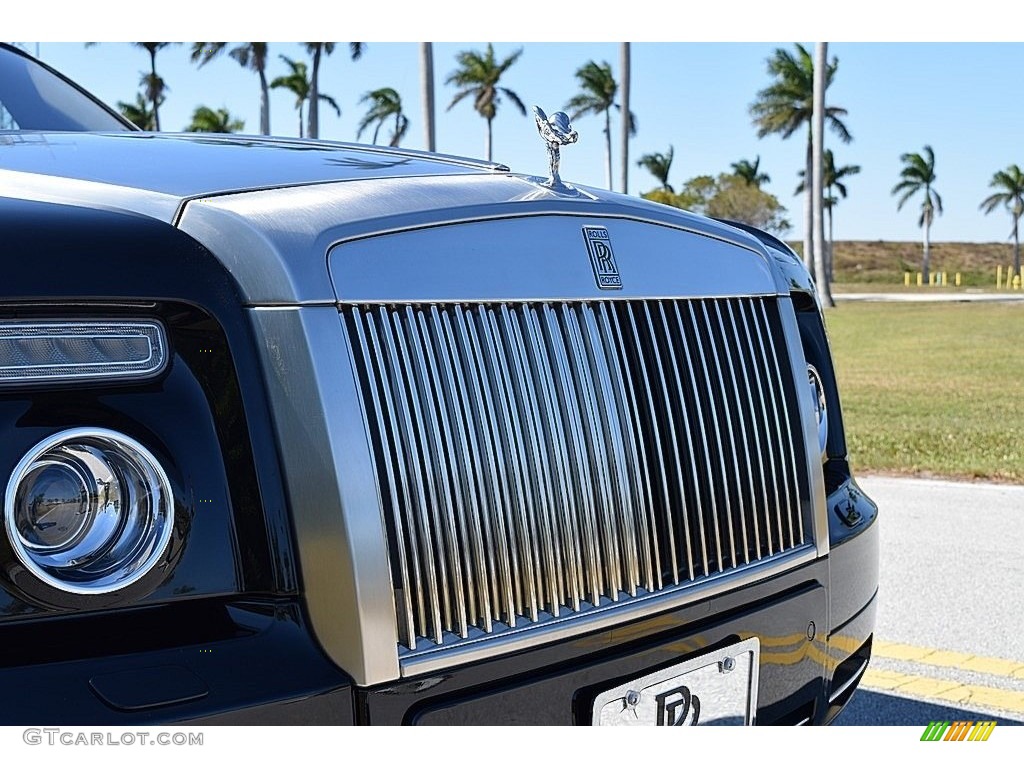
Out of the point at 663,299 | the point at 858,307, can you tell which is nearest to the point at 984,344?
the point at 858,307

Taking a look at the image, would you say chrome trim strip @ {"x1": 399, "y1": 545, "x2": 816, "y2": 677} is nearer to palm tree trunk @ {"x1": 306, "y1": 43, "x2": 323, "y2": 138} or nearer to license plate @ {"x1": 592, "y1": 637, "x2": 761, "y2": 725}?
license plate @ {"x1": 592, "y1": 637, "x2": 761, "y2": 725}

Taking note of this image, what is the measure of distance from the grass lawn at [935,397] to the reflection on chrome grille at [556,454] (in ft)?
19.8

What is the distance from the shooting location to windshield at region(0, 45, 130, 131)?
9.94 feet

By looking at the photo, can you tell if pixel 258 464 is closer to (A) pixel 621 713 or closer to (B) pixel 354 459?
(B) pixel 354 459

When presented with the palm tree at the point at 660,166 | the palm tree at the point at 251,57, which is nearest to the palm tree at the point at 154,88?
the palm tree at the point at 251,57

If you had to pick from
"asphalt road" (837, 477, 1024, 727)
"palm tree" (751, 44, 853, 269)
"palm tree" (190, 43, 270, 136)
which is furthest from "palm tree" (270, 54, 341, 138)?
"asphalt road" (837, 477, 1024, 727)

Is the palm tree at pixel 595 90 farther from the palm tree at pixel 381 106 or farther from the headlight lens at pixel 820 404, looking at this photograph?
the headlight lens at pixel 820 404

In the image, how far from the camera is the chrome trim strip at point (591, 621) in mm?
1709

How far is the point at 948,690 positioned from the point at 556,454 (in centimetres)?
245

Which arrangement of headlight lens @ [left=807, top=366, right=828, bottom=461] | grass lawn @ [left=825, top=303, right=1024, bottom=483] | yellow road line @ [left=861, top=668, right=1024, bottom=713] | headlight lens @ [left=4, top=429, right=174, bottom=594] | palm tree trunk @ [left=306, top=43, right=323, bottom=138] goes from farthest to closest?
palm tree trunk @ [left=306, top=43, right=323, bottom=138]
grass lawn @ [left=825, top=303, right=1024, bottom=483]
yellow road line @ [left=861, top=668, right=1024, bottom=713]
headlight lens @ [left=807, top=366, right=828, bottom=461]
headlight lens @ [left=4, top=429, right=174, bottom=594]

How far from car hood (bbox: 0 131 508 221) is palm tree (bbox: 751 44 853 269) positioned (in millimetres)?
50173

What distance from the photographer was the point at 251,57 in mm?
51500

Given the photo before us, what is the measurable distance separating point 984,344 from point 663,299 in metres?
21.3
